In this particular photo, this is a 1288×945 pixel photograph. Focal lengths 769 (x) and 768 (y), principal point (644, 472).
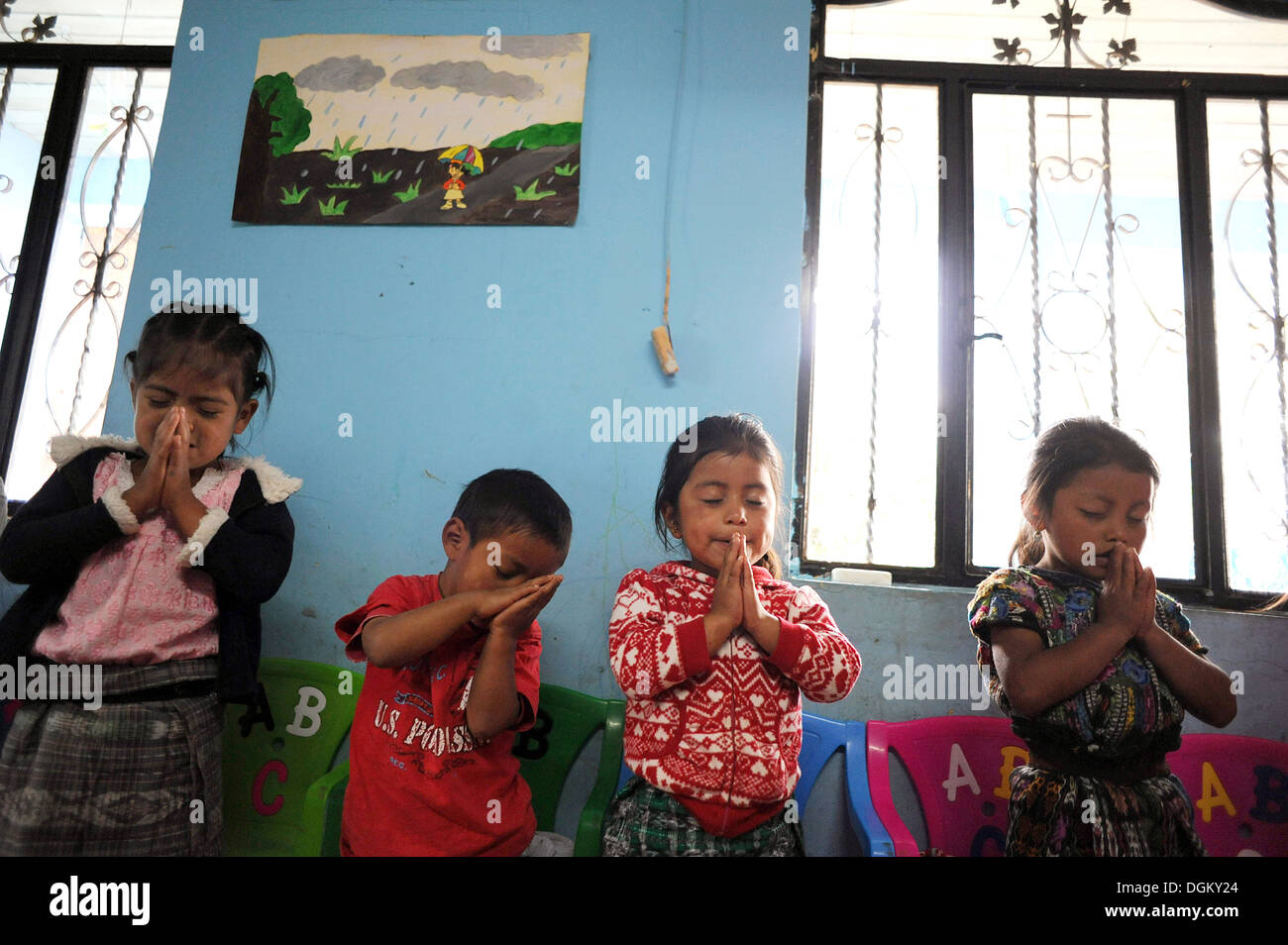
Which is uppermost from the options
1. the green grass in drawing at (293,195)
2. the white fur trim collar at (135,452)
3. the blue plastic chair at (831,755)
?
the green grass in drawing at (293,195)

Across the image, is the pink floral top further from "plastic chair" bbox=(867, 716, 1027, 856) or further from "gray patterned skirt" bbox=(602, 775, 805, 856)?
"plastic chair" bbox=(867, 716, 1027, 856)

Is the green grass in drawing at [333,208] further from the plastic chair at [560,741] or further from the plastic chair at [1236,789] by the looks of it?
the plastic chair at [1236,789]

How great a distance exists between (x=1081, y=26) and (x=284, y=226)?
8.72 ft

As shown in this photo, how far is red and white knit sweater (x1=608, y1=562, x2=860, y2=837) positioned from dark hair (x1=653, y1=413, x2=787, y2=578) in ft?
0.71

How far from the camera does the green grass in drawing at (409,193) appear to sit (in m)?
2.30

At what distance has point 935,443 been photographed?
7.61ft

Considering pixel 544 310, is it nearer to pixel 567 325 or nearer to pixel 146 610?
pixel 567 325

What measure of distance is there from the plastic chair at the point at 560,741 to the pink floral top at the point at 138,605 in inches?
29.9

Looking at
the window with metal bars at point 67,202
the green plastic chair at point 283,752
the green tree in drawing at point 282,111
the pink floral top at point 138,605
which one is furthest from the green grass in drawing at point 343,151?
the green plastic chair at point 283,752

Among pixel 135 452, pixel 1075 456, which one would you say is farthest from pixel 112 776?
pixel 1075 456

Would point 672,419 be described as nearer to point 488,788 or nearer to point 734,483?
point 734,483

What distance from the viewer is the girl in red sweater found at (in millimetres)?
1409

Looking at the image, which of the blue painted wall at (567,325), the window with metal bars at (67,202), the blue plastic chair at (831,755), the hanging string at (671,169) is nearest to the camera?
the blue plastic chair at (831,755)

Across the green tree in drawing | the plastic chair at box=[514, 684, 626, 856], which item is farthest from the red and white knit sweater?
the green tree in drawing
